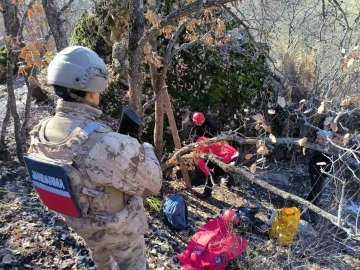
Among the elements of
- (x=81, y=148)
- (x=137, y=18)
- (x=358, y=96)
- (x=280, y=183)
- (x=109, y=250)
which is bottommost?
(x=280, y=183)

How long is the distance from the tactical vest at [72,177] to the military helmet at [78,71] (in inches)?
9.6

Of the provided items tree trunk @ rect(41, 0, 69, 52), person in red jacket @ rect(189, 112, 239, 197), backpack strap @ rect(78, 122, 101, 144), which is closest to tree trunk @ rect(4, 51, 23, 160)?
tree trunk @ rect(41, 0, 69, 52)

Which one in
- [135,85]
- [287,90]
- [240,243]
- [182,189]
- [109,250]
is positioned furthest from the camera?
[287,90]

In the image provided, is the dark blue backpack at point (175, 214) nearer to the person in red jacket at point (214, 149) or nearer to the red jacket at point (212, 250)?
the red jacket at point (212, 250)

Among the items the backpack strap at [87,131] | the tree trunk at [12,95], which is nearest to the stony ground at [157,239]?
the tree trunk at [12,95]

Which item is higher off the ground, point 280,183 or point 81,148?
point 81,148

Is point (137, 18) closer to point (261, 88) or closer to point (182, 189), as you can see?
point (182, 189)

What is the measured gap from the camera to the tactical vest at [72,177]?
2176mm

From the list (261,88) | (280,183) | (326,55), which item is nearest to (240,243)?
(280,183)

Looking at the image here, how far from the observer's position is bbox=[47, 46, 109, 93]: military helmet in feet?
7.18

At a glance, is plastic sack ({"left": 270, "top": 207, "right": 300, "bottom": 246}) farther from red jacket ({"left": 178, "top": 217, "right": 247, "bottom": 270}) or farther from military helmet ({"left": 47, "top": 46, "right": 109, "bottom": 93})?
military helmet ({"left": 47, "top": 46, "right": 109, "bottom": 93})

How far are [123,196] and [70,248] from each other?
1.70m

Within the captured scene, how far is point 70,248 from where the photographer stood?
12.4 ft

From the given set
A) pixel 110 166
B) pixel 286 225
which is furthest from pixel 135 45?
pixel 286 225
